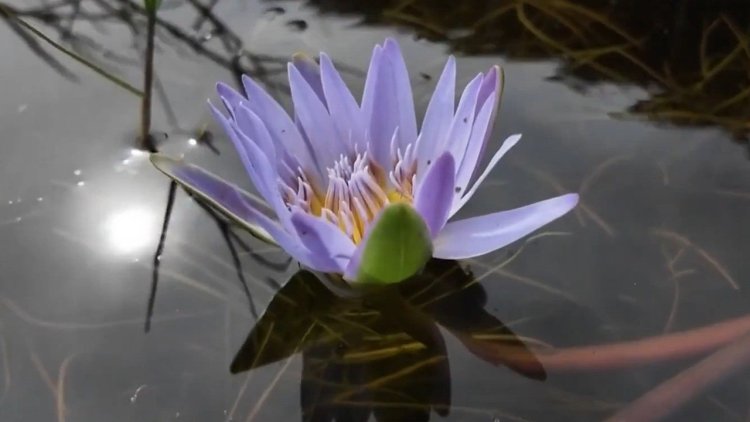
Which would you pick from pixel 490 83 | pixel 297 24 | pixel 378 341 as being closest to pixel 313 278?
pixel 378 341

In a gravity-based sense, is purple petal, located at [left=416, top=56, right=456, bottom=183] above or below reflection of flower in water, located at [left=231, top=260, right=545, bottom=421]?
above

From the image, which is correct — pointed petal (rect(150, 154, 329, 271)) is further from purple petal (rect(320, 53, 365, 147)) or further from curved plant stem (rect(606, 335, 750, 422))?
curved plant stem (rect(606, 335, 750, 422))

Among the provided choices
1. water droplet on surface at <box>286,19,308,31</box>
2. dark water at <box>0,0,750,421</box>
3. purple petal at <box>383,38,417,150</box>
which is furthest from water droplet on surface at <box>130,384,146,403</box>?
water droplet on surface at <box>286,19,308,31</box>

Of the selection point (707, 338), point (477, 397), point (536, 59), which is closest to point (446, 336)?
point (477, 397)

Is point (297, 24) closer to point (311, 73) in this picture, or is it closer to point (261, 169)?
point (311, 73)

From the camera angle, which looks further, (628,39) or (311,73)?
(628,39)

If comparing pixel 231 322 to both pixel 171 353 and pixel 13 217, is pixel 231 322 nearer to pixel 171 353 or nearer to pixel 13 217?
pixel 171 353

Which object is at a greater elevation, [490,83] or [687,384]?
[490,83]
